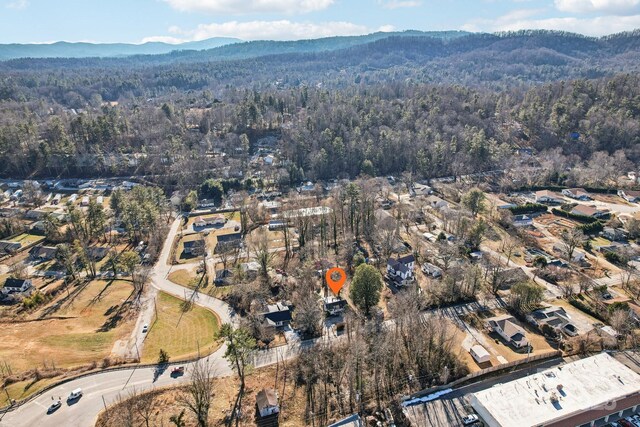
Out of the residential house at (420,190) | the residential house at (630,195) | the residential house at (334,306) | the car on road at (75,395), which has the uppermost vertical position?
the car on road at (75,395)

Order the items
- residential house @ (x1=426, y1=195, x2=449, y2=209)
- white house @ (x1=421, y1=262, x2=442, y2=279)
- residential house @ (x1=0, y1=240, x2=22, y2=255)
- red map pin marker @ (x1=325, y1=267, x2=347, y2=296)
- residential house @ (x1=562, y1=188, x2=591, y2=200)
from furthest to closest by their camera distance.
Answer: residential house @ (x1=562, y1=188, x2=591, y2=200)
residential house @ (x1=426, y1=195, x2=449, y2=209)
residential house @ (x1=0, y1=240, x2=22, y2=255)
white house @ (x1=421, y1=262, x2=442, y2=279)
red map pin marker @ (x1=325, y1=267, x2=347, y2=296)

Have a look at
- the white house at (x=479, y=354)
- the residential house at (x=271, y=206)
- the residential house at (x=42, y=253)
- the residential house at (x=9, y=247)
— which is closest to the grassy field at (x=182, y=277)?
the residential house at (x=42, y=253)

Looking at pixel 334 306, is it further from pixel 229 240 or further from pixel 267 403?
pixel 229 240

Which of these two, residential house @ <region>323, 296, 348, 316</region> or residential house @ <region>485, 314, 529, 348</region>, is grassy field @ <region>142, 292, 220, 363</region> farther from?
residential house @ <region>485, 314, 529, 348</region>

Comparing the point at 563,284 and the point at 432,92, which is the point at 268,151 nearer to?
the point at 432,92

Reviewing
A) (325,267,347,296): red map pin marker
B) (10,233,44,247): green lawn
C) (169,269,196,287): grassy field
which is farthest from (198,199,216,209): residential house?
(325,267,347,296): red map pin marker

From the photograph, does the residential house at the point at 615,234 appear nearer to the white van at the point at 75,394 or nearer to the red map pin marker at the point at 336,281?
the red map pin marker at the point at 336,281
